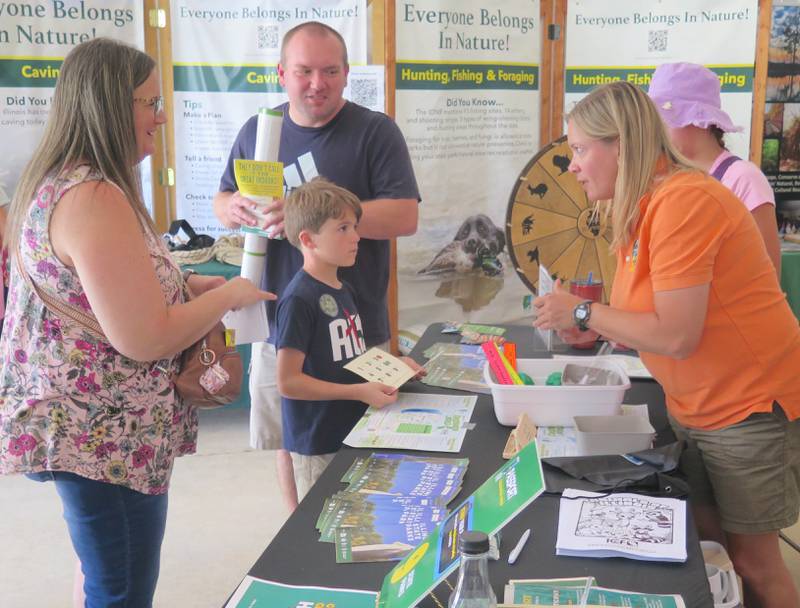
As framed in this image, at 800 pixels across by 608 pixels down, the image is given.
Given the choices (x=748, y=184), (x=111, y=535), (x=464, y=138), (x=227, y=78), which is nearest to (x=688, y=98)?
(x=748, y=184)

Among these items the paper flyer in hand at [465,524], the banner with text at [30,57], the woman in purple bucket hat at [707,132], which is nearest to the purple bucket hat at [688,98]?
the woman in purple bucket hat at [707,132]

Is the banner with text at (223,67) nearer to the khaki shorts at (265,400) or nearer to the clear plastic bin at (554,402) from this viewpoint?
the khaki shorts at (265,400)

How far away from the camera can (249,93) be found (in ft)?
14.7

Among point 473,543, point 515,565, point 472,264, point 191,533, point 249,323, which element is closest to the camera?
point 473,543

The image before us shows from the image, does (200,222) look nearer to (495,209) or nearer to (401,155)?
(495,209)

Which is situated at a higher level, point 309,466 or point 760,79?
point 760,79

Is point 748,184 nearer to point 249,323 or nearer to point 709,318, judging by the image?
point 709,318

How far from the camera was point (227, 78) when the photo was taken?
4.49 m

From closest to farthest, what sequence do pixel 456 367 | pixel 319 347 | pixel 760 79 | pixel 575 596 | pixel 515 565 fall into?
1. pixel 575 596
2. pixel 515 565
3. pixel 319 347
4. pixel 456 367
5. pixel 760 79

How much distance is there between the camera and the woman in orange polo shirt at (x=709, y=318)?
1627 mm

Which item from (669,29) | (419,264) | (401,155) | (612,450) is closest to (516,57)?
(669,29)

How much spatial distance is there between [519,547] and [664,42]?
12.9 feet

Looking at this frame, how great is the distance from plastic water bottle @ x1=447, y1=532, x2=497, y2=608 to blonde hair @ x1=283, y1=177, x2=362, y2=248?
4.13 feet

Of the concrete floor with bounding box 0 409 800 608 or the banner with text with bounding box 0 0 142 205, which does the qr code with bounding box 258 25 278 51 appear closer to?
the banner with text with bounding box 0 0 142 205
